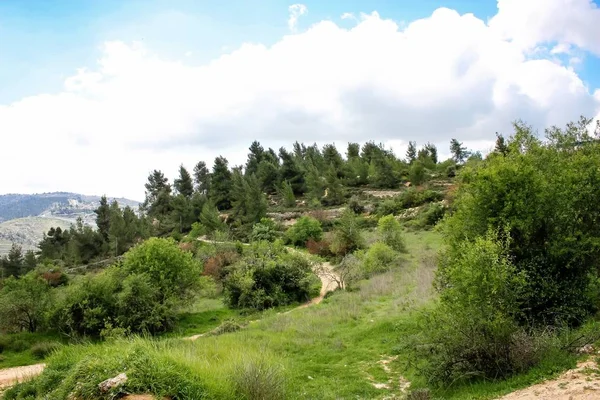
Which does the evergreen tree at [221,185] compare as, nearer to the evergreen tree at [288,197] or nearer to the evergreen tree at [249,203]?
the evergreen tree at [249,203]

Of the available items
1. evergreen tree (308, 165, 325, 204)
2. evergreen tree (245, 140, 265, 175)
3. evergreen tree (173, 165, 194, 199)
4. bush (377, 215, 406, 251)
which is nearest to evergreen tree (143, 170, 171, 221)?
evergreen tree (173, 165, 194, 199)

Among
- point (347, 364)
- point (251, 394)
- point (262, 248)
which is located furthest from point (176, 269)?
point (251, 394)

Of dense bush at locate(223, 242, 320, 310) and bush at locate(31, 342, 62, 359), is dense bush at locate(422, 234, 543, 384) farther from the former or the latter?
bush at locate(31, 342, 62, 359)

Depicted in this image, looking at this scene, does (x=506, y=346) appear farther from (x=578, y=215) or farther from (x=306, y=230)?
(x=306, y=230)

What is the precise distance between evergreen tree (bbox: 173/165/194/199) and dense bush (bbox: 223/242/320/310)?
64.1 meters

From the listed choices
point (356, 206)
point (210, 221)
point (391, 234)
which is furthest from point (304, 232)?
point (210, 221)

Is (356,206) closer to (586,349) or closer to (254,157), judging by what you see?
(254,157)

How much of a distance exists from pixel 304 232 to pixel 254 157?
53664 millimetres

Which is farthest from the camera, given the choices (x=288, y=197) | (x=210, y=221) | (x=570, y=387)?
(x=288, y=197)

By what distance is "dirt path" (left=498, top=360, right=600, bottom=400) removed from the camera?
812cm

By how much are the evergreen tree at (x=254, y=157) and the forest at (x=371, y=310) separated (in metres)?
55.4

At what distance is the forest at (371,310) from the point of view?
9.98 m

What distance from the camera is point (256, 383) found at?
9164 mm

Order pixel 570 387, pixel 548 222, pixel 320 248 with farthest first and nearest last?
pixel 320 248, pixel 548 222, pixel 570 387
